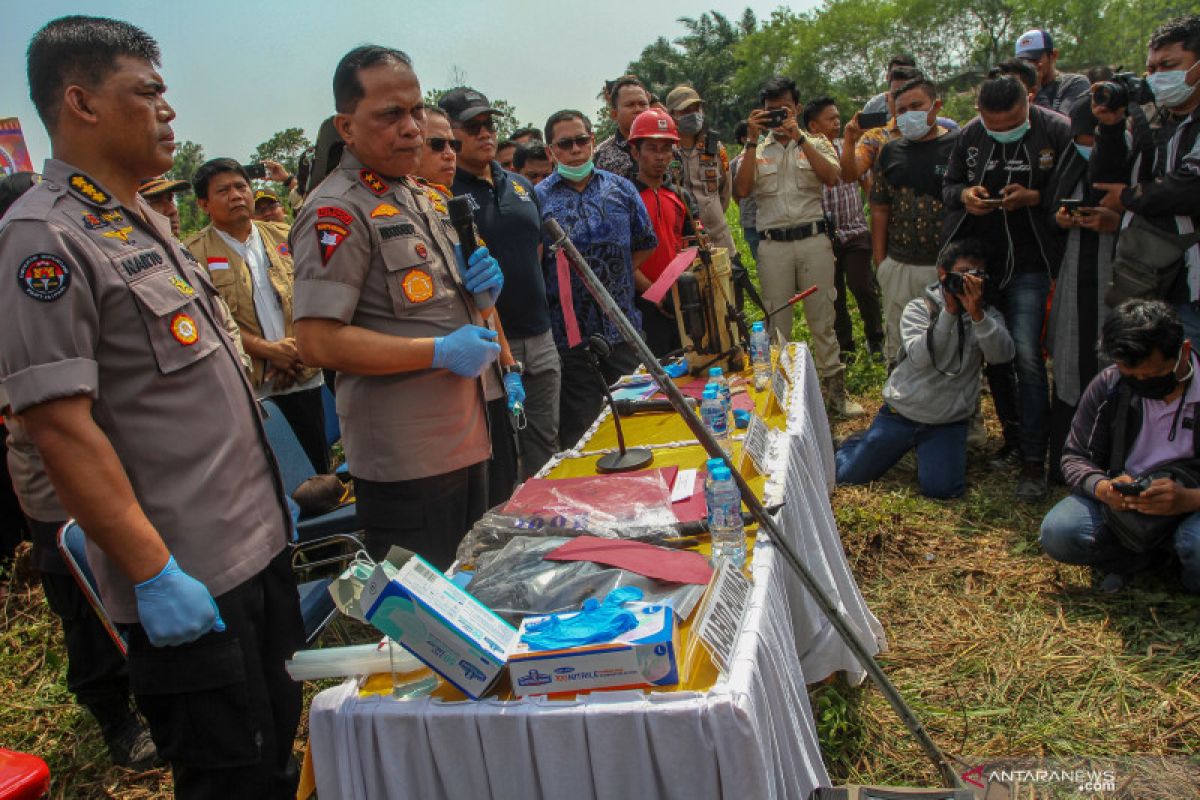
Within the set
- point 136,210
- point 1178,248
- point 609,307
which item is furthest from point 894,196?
point 136,210

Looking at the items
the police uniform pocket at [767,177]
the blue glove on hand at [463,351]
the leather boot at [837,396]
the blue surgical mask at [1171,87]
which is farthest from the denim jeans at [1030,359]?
the blue glove on hand at [463,351]

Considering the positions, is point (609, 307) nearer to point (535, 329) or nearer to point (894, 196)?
point (535, 329)

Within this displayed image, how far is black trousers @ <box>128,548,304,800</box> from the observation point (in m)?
1.63

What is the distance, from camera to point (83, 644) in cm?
268

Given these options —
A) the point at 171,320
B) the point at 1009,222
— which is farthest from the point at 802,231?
the point at 171,320

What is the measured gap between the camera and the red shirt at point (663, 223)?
14.1ft

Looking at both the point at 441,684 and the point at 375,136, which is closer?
the point at 441,684

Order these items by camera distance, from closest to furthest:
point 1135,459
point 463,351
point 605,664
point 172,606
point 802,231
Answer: point 605,664 → point 172,606 → point 463,351 → point 1135,459 → point 802,231

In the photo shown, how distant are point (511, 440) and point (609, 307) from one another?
1.84 metres

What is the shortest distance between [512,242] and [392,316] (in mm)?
1555

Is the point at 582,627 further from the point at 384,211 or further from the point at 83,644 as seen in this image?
the point at 83,644

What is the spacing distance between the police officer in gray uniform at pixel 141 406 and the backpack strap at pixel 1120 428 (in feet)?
9.54

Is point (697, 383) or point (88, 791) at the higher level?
point (697, 383)

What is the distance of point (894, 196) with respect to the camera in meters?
4.79
